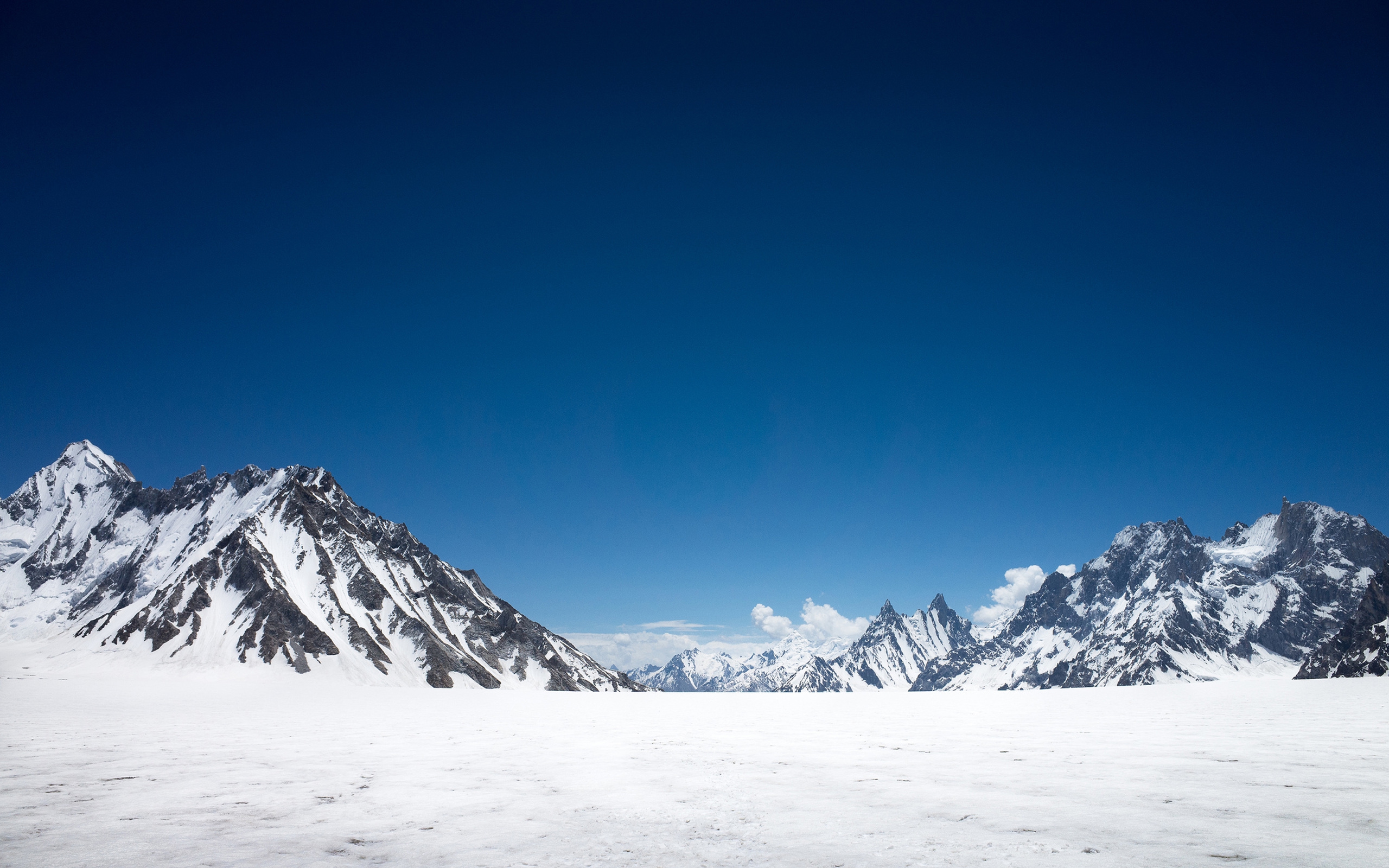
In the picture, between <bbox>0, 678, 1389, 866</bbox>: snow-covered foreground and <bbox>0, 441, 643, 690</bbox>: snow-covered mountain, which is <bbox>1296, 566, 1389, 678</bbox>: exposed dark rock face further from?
<bbox>0, 441, 643, 690</bbox>: snow-covered mountain

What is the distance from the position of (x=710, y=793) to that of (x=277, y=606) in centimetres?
13764

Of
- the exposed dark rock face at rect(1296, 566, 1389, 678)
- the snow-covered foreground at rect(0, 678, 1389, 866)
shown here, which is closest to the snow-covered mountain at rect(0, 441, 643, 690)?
the snow-covered foreground at rect(0, 678, 1389, 866)

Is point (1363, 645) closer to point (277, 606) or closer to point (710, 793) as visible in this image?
point (710, 793)

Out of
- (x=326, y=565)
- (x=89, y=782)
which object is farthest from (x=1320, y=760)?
(x=326, y=565)

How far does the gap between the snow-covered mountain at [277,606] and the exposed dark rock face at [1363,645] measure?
605 feet

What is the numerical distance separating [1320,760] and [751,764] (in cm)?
1080

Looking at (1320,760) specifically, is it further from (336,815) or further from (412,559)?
(412,559)

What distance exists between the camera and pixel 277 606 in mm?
120812

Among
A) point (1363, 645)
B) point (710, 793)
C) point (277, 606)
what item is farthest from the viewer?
point (1363, 645)

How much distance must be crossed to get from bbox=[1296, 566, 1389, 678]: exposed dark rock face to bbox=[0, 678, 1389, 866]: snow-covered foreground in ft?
602

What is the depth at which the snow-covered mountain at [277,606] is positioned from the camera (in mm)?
114062

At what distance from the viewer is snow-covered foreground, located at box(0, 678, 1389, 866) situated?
23.2 feet

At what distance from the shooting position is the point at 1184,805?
352 inches

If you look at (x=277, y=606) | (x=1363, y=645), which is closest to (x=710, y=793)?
(x=277, y=606)
